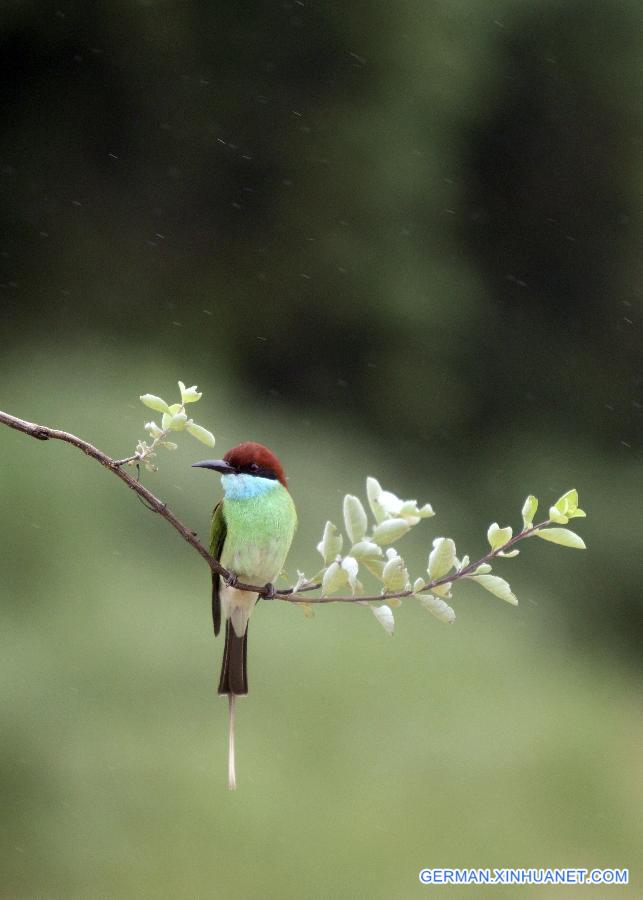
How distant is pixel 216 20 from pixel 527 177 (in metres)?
2.68

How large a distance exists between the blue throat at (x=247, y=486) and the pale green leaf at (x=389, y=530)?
2.35 feet

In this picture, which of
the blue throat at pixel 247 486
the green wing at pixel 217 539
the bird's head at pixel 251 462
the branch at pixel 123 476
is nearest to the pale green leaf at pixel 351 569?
the branch at pixel 123 476

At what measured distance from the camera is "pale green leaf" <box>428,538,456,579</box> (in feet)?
4.66

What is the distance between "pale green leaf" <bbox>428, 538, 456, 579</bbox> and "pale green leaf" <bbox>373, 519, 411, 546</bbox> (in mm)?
58

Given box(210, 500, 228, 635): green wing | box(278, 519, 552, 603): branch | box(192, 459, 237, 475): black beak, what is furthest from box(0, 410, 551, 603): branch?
box(210, 500, 228, 635): green wing

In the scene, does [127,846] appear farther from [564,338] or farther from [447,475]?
[564,338]

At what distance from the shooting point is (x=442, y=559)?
56.4 inches

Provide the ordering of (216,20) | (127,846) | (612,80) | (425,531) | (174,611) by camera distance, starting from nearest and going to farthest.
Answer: (127,846), (174,611), (425,531), (216,20), (612,80)

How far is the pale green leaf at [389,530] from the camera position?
1372mm

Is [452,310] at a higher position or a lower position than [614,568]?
higher

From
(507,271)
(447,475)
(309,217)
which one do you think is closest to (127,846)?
(447,475)

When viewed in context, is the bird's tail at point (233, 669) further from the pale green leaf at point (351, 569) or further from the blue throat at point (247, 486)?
the pale green leaf at point (351, 569)

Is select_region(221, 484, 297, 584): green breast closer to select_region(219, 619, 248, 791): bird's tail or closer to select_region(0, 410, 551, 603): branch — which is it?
select_region(219, 619, 248, 791): bird's tail

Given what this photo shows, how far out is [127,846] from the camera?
15.9ft
